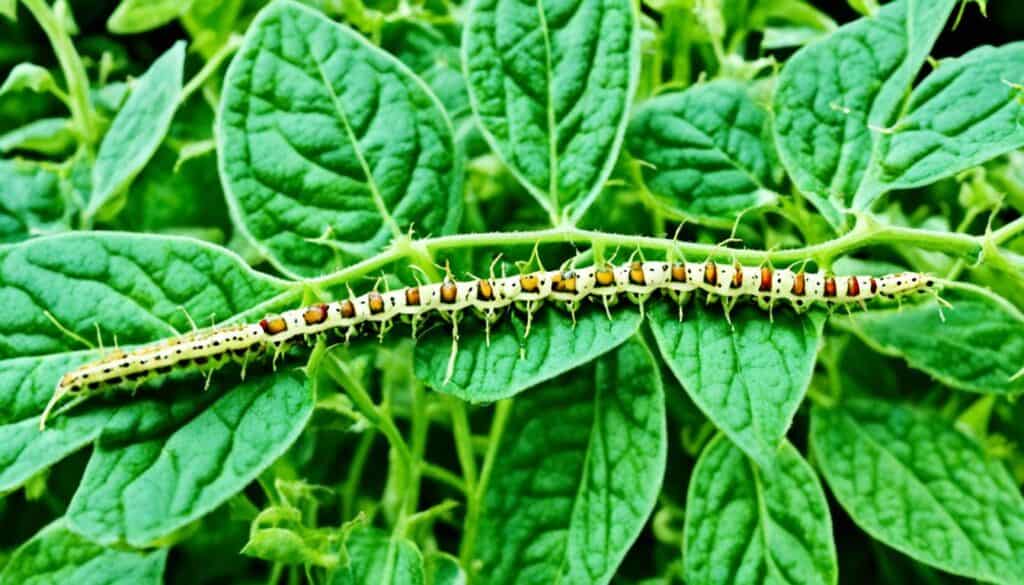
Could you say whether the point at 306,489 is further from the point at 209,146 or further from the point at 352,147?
the point at 209,146

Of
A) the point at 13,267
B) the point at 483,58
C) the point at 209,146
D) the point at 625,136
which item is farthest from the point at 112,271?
the point at 625,136

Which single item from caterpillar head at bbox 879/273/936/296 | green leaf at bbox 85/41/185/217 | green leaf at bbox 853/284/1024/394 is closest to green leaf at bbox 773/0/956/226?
caterpillar head at bbox 879/273/936/296

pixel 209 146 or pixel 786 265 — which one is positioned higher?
pixel 209 146

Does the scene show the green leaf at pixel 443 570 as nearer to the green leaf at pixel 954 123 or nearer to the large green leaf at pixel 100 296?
the large green leaf at pixel 100 296

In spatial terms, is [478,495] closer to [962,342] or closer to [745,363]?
[745,363]

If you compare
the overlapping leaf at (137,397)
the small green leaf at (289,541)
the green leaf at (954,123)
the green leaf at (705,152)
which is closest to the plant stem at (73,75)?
the overlapping leaf at (137,397)

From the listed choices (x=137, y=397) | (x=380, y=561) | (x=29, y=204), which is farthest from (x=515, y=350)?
(x=29, y=204)

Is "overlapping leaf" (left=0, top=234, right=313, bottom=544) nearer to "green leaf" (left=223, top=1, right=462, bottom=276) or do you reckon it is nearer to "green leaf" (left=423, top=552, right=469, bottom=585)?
"green leaf" (left=223, top=1, right=462, bottom=276)
